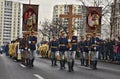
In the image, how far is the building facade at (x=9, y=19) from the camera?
126 m

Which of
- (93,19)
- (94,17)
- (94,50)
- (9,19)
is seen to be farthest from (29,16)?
(9,19)

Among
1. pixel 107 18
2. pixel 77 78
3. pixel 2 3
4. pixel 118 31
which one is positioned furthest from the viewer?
pixel 2 3

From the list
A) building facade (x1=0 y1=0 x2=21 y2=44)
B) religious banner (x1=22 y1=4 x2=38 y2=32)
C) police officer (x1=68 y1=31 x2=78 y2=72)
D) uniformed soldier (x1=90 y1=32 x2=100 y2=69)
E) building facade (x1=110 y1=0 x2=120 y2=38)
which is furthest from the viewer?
building facade (x1=0 y1=0 x2=21 y2=44)

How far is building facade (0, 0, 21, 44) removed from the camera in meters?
126

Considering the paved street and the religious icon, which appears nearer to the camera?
the paved street

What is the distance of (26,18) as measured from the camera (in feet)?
93.1

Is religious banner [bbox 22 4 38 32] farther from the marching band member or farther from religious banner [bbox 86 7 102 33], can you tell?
the marching band member

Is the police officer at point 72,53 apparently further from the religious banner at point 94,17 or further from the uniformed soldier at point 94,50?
the religious banner at point 94,17

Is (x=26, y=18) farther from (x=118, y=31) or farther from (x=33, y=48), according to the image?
(x=118, y=31)

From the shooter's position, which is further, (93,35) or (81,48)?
(81,48)

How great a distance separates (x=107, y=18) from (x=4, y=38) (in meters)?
90.1

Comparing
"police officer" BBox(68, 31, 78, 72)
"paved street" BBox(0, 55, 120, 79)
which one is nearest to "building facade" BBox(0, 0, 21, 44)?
"paved street" BBox(0, 55, 120, 79)

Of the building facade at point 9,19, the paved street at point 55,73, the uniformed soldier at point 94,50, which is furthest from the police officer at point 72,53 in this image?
the building facade at point 9,19

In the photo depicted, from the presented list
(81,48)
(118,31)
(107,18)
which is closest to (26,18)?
(81,48)
